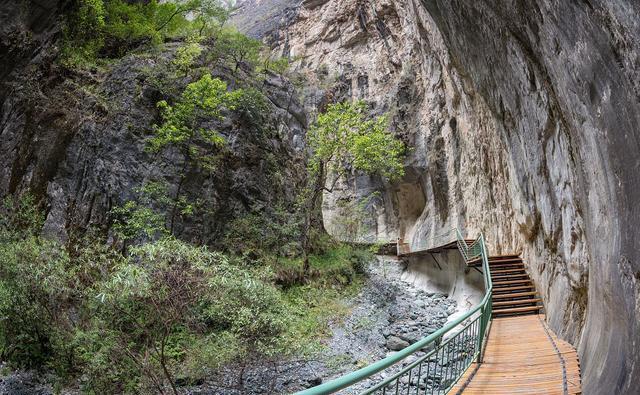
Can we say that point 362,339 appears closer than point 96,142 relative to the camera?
Yes

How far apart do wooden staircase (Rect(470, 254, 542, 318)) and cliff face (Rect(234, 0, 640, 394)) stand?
36 cm

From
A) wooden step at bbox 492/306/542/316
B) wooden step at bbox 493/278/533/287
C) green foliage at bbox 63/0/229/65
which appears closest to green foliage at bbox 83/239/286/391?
wooden step at bbox 492/306/542/316

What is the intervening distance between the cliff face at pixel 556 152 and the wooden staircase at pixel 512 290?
1.18ft

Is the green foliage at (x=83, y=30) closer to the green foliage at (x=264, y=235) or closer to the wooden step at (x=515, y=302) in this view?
the green foliage at (x=264, y=235)

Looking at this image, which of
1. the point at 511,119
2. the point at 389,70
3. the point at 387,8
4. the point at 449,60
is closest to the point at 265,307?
the point at 511,119

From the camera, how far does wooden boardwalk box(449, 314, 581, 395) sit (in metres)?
4.14

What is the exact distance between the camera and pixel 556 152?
6.62 meters

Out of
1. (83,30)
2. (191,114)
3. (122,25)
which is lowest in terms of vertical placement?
(191,114)

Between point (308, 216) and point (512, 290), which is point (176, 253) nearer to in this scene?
point (512, 290)

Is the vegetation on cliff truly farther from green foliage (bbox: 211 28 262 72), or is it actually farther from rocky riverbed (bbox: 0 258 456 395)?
rocky riverbed (bbox: 0 258 456 395)

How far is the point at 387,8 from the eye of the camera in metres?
28.5

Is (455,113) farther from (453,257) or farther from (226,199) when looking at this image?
(226,199)

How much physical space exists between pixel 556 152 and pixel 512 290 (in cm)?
406

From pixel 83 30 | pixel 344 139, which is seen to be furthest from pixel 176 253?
pixel 83 30
